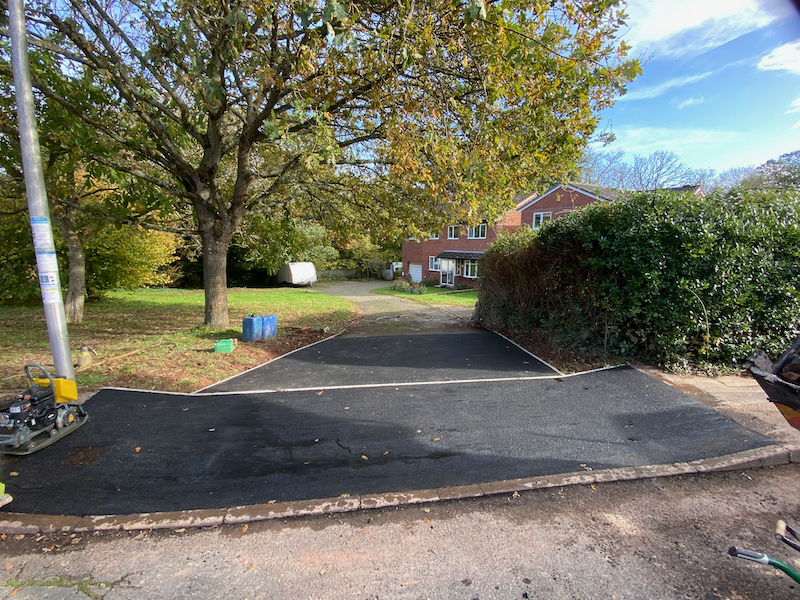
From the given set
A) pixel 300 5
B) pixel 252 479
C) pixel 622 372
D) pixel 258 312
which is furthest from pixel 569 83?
pixel 258 312

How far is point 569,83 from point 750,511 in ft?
16.8

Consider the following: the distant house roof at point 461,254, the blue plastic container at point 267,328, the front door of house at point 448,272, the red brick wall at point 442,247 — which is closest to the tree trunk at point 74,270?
the blue plastic container at point 267,328

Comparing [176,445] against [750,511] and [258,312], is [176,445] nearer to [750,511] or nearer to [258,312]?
[750,511]

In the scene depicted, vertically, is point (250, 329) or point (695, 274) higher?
point (695, 274)

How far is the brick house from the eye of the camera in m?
25.9

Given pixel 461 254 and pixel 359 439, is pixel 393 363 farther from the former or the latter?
pixel 461 254

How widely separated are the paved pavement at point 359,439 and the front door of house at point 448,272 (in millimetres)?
25731

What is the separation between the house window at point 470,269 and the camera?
30109mm

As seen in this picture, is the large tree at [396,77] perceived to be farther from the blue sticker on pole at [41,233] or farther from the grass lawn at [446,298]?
the grass lawn at [446,298]

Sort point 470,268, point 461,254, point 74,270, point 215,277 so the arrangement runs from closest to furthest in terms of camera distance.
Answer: point 215,277, point 74,270, point 470,268, point 461,254

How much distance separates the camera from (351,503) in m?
3.16

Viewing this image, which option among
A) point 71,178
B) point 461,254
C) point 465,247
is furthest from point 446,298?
point 71,178

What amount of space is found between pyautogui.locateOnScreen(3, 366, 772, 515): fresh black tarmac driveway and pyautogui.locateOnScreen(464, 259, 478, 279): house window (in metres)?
24.7

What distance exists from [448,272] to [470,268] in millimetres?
2685
